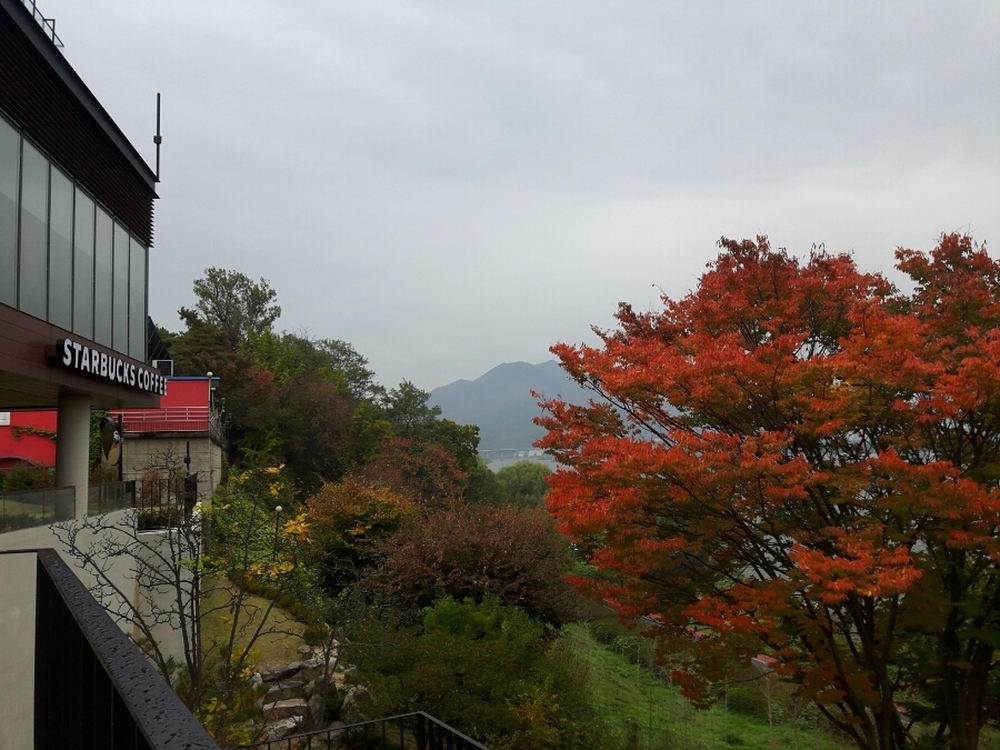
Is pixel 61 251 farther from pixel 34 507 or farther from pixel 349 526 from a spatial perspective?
pixel 349 526

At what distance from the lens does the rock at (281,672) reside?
533 inches

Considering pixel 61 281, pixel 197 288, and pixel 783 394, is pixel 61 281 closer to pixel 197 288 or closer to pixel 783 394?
pixel 783 394

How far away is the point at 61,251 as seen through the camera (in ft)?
41.5

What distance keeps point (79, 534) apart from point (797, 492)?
417 inches

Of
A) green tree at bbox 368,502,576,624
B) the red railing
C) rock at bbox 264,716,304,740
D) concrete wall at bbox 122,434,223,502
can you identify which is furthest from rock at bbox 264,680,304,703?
the red railing

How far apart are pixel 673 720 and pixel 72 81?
16.1 metres

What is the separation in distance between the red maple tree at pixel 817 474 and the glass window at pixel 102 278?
8477 mm

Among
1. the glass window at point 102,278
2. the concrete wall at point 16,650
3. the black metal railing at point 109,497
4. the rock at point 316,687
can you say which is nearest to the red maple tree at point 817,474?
the rock at point 316,687

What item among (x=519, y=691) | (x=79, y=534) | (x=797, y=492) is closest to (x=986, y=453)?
(x=797, y=492)

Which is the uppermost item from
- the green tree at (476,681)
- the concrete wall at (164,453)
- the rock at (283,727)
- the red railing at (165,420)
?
the red railing at (165,420)

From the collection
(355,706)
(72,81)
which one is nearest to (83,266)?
(72,81)

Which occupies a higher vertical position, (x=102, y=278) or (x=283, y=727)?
(x=102, y=278)

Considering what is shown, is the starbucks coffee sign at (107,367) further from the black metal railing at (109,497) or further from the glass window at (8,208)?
the black metal railing at (109,497)

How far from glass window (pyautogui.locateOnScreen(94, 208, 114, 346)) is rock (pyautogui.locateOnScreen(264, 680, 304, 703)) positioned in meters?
6.67
